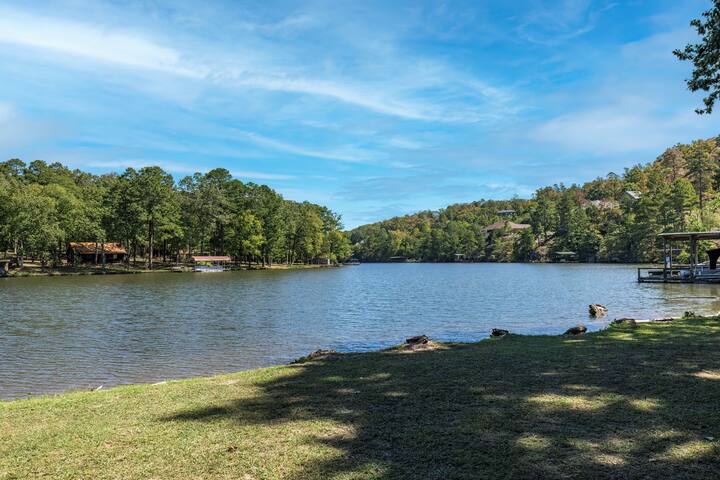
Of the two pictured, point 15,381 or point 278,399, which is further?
point 15,381

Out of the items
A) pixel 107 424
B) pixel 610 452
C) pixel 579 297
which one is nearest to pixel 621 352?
pixel 610 452

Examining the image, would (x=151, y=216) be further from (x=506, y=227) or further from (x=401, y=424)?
(x=506, y=227)

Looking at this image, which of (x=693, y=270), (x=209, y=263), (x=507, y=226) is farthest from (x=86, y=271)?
(x=507, y=226)

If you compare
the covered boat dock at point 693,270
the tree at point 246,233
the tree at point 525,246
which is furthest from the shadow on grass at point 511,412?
the tree at point 525,246

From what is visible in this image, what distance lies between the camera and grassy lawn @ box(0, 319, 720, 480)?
15.5ft

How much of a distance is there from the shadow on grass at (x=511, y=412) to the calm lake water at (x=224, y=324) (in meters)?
6.57

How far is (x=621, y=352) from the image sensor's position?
994 centimetres

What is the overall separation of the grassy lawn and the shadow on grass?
0.02 meters

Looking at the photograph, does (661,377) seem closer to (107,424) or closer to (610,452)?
(610,452)

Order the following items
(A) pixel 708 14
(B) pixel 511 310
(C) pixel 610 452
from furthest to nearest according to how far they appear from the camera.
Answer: (B) pixel 511 310, (A) pixel 708 14, (C) pixel 610 452

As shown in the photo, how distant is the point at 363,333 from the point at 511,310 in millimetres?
10376

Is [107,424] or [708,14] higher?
[708,14]

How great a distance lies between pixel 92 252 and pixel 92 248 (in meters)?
0.70

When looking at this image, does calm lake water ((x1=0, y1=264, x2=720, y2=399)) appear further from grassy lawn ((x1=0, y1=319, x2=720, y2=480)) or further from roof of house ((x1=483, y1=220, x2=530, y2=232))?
roof of house ((x1=483, y1=220, x2=530, y2=232))
